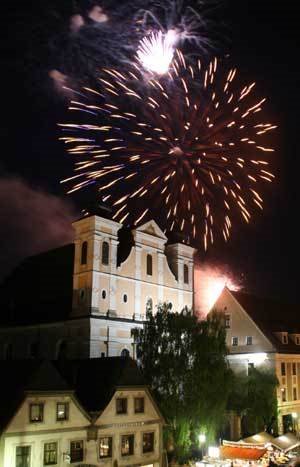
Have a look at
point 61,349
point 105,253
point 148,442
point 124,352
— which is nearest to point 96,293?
point 105,253

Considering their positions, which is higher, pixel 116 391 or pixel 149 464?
pixel 116 391

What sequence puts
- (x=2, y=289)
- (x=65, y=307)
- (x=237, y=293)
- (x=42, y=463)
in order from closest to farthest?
(x=42, y=463) → (x=65, y=307) → (x=237, y=293) → (x=2, y=289)

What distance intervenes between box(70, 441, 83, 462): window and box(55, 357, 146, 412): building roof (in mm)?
2298

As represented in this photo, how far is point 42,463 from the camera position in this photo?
103 ft

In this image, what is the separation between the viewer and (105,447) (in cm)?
3503

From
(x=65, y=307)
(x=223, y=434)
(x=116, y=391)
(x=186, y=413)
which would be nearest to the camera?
(x=116, y=391)

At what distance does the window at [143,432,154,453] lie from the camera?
37.5 meters

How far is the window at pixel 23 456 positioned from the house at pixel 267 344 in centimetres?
2847

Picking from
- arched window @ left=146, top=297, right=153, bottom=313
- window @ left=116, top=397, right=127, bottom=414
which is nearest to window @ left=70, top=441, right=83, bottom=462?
window @ left=116, top=397, right=127, bottom=414

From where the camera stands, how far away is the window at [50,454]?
31.9 meters

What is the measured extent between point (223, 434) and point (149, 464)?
1728 centimetres

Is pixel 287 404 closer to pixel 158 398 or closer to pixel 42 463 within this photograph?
pixel 158 398

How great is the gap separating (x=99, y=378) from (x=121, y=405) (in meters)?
2.27

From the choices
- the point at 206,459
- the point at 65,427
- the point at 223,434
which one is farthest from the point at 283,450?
the point at 65,427
